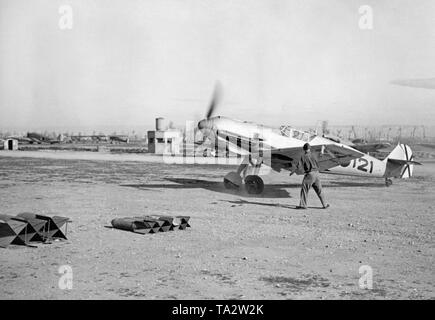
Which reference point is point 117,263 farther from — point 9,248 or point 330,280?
point 330,280

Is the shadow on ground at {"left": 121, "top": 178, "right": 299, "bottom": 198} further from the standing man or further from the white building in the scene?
the white building

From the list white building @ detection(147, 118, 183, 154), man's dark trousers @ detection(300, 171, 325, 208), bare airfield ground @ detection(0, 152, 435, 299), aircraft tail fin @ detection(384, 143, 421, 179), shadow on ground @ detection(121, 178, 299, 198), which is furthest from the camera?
white building @ detection(147, 118, 183, 154)

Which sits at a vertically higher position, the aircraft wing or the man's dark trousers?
the aircraft wing

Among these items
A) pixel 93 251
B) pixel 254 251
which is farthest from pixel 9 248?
pixel 254 251

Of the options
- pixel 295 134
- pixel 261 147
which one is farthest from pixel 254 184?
pixel 295 134

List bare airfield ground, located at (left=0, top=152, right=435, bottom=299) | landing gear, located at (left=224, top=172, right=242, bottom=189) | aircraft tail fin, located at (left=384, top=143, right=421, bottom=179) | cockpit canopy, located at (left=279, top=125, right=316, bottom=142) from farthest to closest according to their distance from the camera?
aircraft tail fin, located at (left=384, top=143, right=421, bottom=179) → landing gear, located at (left=224, top=172, right=242, bottom=189) → cockpit canopy, located at (left=279, top=125, right=316, bottom=142) → bare airfield ground, located at (left=0, top=152, right=435, bottom=299)

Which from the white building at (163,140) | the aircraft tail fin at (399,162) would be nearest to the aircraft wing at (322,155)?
the aircraft tail fin at (399,162)

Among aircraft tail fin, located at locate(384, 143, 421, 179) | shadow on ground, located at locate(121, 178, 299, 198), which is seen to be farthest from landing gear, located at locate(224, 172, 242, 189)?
aircraft tail fin, located at locate(384, 143, 421, 179)
